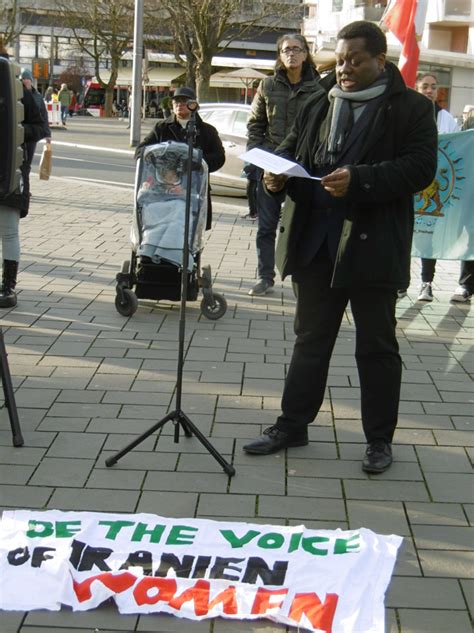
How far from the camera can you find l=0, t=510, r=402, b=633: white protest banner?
326 centimetres

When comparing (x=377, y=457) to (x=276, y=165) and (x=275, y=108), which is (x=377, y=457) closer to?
(x=276, y=165)

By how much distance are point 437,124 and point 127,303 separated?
3.10m

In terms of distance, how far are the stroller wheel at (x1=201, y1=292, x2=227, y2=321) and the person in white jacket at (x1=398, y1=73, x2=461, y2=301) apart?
5.96ft

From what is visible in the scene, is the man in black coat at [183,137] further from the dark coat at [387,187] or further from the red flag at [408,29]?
the dark coat at [387,187]

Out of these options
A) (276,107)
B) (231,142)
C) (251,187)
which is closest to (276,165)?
(276,107)

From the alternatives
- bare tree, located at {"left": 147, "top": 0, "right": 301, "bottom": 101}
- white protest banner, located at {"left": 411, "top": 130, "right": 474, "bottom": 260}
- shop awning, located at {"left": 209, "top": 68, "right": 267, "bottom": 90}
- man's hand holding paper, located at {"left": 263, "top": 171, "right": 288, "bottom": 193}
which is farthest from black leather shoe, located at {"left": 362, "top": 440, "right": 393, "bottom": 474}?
shop awning, located at {"left": 209, "top": 68, "right": 267, "bottom": 90}

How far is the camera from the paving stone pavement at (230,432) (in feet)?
11.9

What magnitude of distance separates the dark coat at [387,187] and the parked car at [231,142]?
1212cm

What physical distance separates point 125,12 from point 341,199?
52.0 metres

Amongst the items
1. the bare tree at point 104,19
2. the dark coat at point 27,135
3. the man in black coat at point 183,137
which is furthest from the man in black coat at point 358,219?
the bare tree at point 104,19

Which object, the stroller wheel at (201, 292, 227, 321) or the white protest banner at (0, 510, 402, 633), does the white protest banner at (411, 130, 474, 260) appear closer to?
the stroller wheel at (201, 292, 227, 321)

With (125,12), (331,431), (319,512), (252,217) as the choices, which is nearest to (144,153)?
(331,431)

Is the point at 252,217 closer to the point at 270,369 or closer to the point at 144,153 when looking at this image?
the point at 144,153

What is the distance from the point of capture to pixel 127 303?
7270 mm
